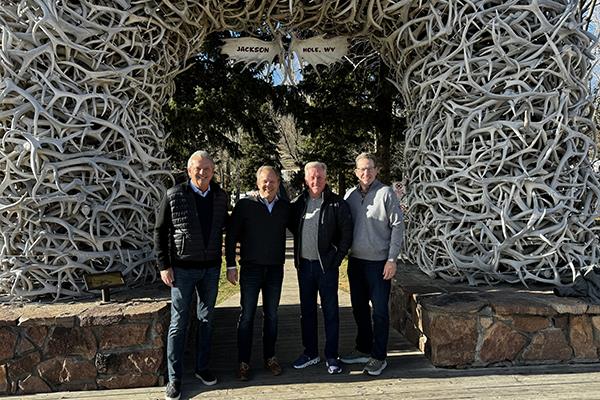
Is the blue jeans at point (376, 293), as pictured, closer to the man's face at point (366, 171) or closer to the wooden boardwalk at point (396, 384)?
the wooden boardwalk at point (396, 384)

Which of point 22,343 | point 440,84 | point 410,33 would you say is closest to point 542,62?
point 440,84

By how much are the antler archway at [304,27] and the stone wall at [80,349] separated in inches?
19.4

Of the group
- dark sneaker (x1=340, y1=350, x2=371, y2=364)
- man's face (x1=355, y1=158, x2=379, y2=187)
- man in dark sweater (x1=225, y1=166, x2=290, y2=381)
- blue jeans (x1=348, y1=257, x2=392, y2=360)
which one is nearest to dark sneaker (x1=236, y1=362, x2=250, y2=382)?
man in dark sweater (x1=225, y1=166, x2=290, y2=381)

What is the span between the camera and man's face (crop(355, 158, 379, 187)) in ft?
11.9

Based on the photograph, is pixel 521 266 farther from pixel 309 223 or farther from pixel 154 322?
pixel 154 322

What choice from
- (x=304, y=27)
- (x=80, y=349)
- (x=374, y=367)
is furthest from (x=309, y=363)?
(x=304, y=27)

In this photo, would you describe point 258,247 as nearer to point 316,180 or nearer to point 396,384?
point 316,180

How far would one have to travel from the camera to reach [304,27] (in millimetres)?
4648

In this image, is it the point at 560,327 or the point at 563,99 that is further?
the point at 563,99

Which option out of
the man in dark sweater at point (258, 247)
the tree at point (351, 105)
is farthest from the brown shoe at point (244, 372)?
the tree at point (351, 105)

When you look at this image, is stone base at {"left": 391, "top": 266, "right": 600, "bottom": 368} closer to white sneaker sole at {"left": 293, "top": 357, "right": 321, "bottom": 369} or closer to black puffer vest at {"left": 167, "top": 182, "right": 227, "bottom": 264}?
white sneaker sole at {"left": 293, "top": 357, "right": 321, "bottom": 369}

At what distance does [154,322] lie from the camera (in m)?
3.31

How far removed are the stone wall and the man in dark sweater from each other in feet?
2.08

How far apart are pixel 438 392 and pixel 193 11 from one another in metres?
3.92
